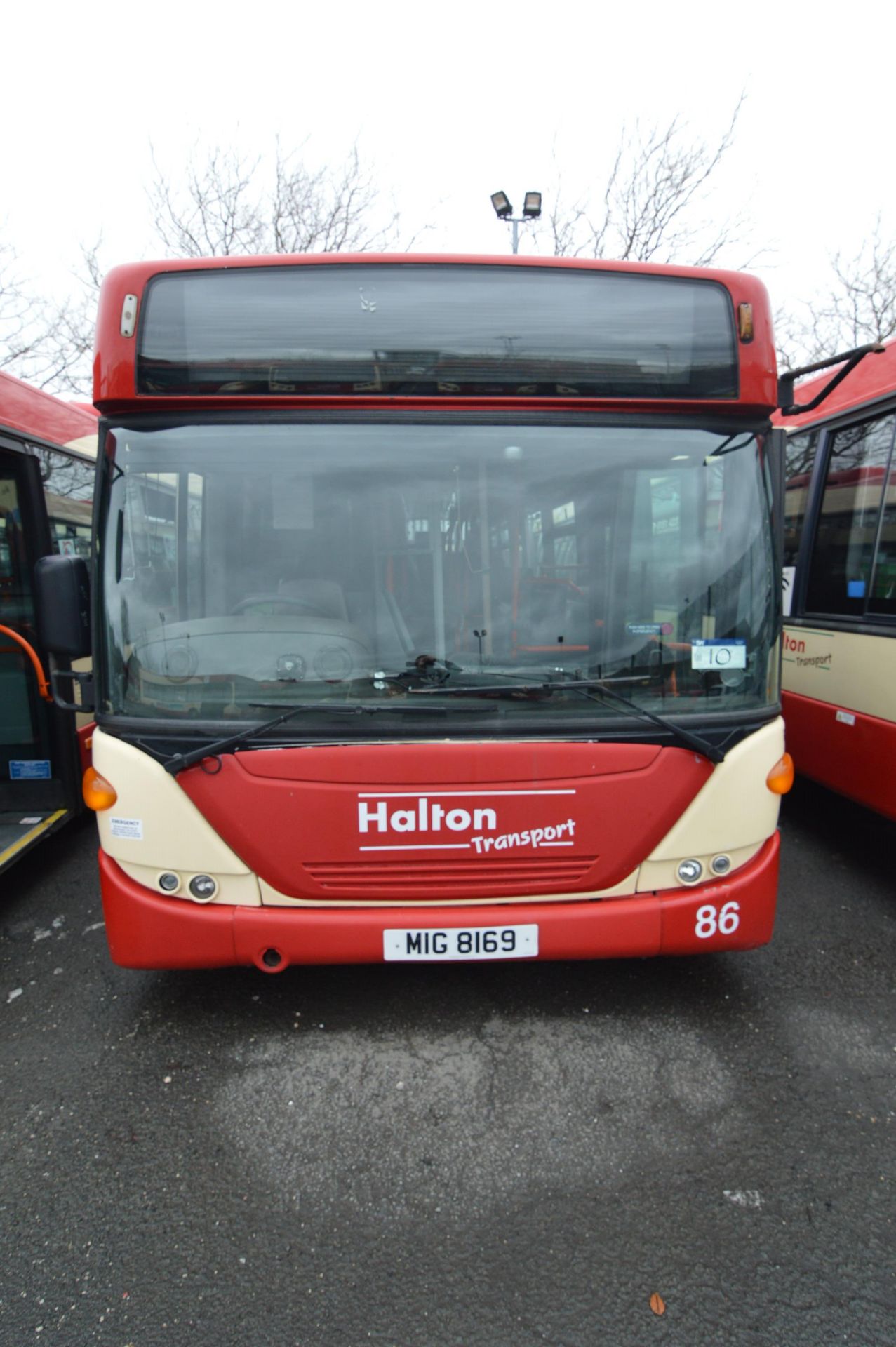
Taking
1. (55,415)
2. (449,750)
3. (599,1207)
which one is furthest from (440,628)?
(55,415)

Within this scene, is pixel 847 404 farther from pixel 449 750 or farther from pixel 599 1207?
pixel 599 1207

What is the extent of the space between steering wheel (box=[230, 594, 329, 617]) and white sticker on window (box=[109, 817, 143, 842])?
0.87 m

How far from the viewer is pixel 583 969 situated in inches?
145

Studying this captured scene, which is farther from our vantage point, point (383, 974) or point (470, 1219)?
point (383, 974)

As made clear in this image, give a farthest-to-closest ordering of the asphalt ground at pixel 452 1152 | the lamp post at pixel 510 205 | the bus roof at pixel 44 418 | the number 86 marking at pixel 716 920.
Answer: the lamp post at pixel 510 205 → the bus roof at pixel 44 418 → the number 86 marking at pixel 716 920 → the asphalt ground at pixel 452 1152

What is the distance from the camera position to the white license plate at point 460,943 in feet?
9.55

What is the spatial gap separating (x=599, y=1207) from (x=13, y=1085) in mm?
2178

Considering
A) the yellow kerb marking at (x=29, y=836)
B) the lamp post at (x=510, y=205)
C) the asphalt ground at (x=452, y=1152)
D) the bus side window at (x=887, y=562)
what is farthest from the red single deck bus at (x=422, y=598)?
the lamp post at (x=510, y=205)

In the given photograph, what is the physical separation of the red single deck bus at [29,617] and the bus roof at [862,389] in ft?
15.3

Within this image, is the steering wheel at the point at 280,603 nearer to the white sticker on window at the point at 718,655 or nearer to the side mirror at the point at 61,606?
the side mirror at the point at 61,606

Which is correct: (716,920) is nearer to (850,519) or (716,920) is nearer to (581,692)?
(581,692)

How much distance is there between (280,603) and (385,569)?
1.35 feet

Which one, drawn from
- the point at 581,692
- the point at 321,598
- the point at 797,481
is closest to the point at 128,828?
the point at 321,598

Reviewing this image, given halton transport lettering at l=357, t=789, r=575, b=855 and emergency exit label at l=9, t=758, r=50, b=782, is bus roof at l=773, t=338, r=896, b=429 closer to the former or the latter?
halton transport lettering at l=357, t=789, r=575, b=855
